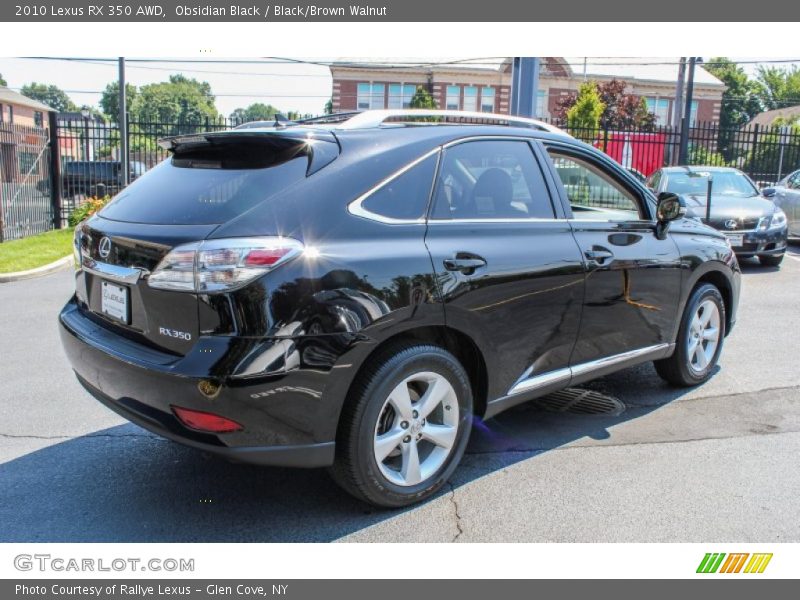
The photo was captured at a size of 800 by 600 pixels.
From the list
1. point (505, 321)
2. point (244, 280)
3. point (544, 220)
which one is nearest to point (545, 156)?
point (544, 220)

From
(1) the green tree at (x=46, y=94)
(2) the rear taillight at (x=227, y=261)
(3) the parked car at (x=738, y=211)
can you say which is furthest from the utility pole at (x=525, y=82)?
(1) the green tree at (x=46, y=94)

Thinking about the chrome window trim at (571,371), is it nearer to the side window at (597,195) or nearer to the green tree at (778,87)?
the side window at (597,195)

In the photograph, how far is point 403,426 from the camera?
324cm

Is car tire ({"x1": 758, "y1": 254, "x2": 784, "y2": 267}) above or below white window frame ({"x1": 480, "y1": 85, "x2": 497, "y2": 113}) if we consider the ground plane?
below

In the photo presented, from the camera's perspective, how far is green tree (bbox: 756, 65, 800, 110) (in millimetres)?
78188

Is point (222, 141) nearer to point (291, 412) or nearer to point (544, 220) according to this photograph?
point (291, 412)

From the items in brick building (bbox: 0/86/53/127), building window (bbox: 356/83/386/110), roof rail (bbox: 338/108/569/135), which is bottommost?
roof rail (bbox: 338/108/569/135)

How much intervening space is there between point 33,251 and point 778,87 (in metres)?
86.7

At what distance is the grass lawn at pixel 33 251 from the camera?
33.7 ft

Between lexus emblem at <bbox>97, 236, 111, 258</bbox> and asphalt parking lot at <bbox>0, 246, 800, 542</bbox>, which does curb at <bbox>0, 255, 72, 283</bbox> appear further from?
lexus emblem at <bbox>97, 236, 111, 258</bbox>

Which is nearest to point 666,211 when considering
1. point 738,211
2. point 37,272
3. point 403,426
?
point 403,426

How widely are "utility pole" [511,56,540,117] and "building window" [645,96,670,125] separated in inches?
1956

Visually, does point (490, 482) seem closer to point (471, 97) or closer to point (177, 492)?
point (177, 492)

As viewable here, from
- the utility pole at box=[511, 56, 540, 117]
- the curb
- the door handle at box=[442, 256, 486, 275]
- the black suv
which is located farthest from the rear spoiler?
the utility pole at box=[511, 56, 540, 117]
